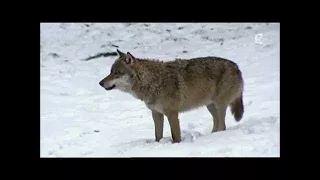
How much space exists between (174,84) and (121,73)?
2.51ft

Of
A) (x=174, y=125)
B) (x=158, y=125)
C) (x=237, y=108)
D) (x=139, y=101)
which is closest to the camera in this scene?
(x=174, y=125)

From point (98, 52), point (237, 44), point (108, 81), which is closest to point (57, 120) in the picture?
point (108, 81)

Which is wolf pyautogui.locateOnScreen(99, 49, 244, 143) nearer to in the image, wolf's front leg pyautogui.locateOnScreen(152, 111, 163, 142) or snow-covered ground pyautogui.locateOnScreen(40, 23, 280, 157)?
wolf's front leg pyautogui.locateOnScreen(152, 111, 163, 142)

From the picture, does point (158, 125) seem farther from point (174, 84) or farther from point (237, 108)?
point (237, 108)

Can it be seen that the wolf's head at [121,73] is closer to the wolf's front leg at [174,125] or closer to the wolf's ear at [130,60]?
the wolf's ear at [130,60]

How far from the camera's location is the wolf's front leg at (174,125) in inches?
264

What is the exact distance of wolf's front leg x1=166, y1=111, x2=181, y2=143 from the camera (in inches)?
264

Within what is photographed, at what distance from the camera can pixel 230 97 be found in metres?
7.29

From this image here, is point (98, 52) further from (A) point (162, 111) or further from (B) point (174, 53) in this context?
(A) point (162, 111)

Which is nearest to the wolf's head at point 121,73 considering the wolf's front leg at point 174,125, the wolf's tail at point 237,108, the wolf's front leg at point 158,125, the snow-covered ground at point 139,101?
the wolf's front leg at point 158,125

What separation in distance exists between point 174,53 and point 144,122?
4432 mm

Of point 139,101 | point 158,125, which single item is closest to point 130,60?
point 158,125

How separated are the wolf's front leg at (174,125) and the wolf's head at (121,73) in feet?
2.46

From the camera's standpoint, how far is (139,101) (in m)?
9.82
